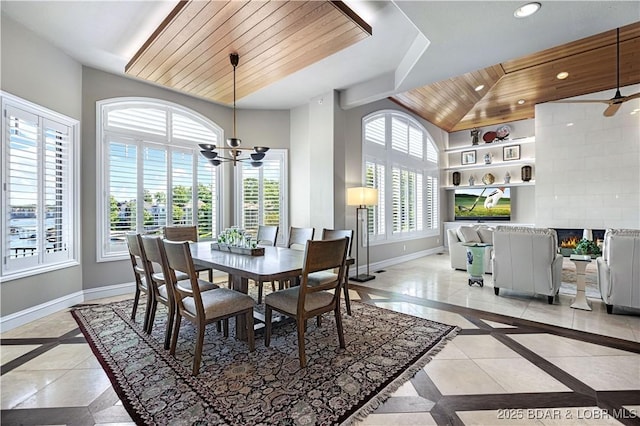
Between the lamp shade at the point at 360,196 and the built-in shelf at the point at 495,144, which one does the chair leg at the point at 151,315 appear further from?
the built-in shelf at the point at 495,144

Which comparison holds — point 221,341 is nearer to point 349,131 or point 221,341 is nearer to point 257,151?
point 257,151

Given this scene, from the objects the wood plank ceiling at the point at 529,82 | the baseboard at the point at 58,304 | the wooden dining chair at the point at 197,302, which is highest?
the wood plank ceiling at the point at 529,82

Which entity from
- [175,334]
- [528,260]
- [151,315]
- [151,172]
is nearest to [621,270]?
→ [528,260]

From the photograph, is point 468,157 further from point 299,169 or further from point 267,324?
point 267,324

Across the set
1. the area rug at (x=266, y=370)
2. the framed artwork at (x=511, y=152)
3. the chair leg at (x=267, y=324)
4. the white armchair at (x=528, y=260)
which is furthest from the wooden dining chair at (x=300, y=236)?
the framed artwork at (x=511, y=152)

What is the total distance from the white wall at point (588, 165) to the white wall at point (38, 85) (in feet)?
29.9

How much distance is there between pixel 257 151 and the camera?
11.5 feet

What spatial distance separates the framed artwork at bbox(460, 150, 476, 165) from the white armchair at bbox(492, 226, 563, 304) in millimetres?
5186

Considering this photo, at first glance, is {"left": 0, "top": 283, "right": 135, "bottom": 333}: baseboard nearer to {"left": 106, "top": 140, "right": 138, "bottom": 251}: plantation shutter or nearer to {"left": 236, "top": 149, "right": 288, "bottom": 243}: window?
{"left": 106, "top": 140, "right": 138, "bottom": 251}: plantation shutter

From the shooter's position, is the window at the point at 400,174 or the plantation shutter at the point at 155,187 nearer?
the plantation shutter at the point at 155,187

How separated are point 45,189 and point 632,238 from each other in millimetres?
6703

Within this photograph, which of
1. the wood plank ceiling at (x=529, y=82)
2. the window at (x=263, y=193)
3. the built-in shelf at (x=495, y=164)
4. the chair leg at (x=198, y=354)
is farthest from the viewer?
the built-in shelf at (x=495, y=164)

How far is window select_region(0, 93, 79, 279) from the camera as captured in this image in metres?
3.16

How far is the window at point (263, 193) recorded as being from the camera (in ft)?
18.8
